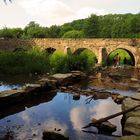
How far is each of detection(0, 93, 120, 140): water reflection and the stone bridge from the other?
21593 millimetres

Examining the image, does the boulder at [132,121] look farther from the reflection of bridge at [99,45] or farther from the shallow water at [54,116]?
the reflection of bridge at [99,45]

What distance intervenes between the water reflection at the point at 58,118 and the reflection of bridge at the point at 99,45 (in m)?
21.6

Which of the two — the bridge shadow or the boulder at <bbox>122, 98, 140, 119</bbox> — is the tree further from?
the boulder at <bbox>122, 98, 140, 119</bbox>

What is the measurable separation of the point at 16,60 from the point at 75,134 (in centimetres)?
1227

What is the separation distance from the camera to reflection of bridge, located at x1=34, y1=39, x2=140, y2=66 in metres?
32.6

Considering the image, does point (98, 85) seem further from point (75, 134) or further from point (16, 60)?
point (75, 134)

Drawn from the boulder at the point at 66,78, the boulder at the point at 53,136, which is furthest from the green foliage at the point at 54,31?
the boulder at the point at 53,136

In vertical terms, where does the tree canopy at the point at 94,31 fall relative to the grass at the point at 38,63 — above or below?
above

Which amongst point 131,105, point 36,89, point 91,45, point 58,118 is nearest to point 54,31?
point 91,45

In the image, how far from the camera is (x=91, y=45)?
1347 inches

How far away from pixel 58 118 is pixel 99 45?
1003 inches

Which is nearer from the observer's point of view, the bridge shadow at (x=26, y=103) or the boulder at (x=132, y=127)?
the boulder at (x=132, y=127)

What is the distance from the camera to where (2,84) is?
14.7 metres

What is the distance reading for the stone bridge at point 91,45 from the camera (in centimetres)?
3256
